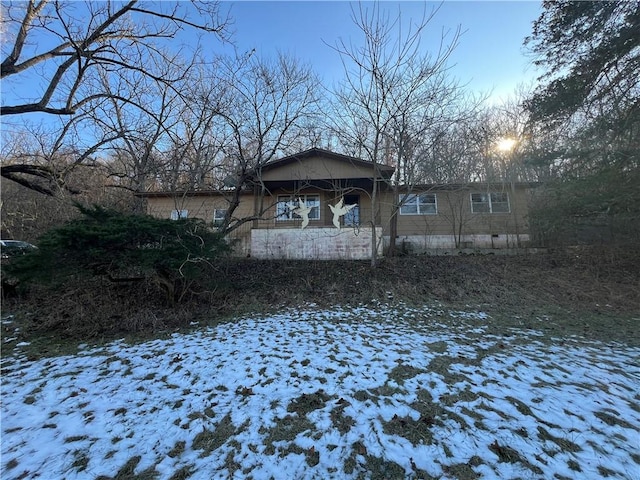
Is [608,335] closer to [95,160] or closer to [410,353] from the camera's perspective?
[410,353]

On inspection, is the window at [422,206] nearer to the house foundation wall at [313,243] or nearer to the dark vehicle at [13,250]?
the house foundation wall at [313,243]

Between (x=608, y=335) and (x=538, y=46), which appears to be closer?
(x=608, y=335)

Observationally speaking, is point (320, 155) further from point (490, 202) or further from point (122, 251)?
point (122, 251)

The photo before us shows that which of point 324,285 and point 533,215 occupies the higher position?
point 533,215

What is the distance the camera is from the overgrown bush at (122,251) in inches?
213

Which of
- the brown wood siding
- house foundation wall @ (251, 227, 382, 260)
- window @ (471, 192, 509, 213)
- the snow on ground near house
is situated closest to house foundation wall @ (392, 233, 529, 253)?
the brown wood siding

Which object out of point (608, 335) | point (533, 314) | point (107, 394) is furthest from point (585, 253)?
point (107, 394)

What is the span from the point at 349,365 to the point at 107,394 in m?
2.85

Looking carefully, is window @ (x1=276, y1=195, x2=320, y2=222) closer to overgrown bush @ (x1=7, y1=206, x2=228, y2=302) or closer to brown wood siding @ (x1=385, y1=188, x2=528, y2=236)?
brown wood siding @ (x1=385, y1=188, x2=528, y2=236)

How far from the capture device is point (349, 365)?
3.99 m

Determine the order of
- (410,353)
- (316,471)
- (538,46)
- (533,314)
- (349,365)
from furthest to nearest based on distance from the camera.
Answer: (538,46)
(533,314)
(410,353)
(349,365)
(316,471)

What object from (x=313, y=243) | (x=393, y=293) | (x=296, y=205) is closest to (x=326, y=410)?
(x=393, y=293)

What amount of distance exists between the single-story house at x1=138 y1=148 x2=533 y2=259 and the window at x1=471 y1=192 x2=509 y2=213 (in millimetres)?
42

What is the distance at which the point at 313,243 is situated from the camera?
1180 cm
